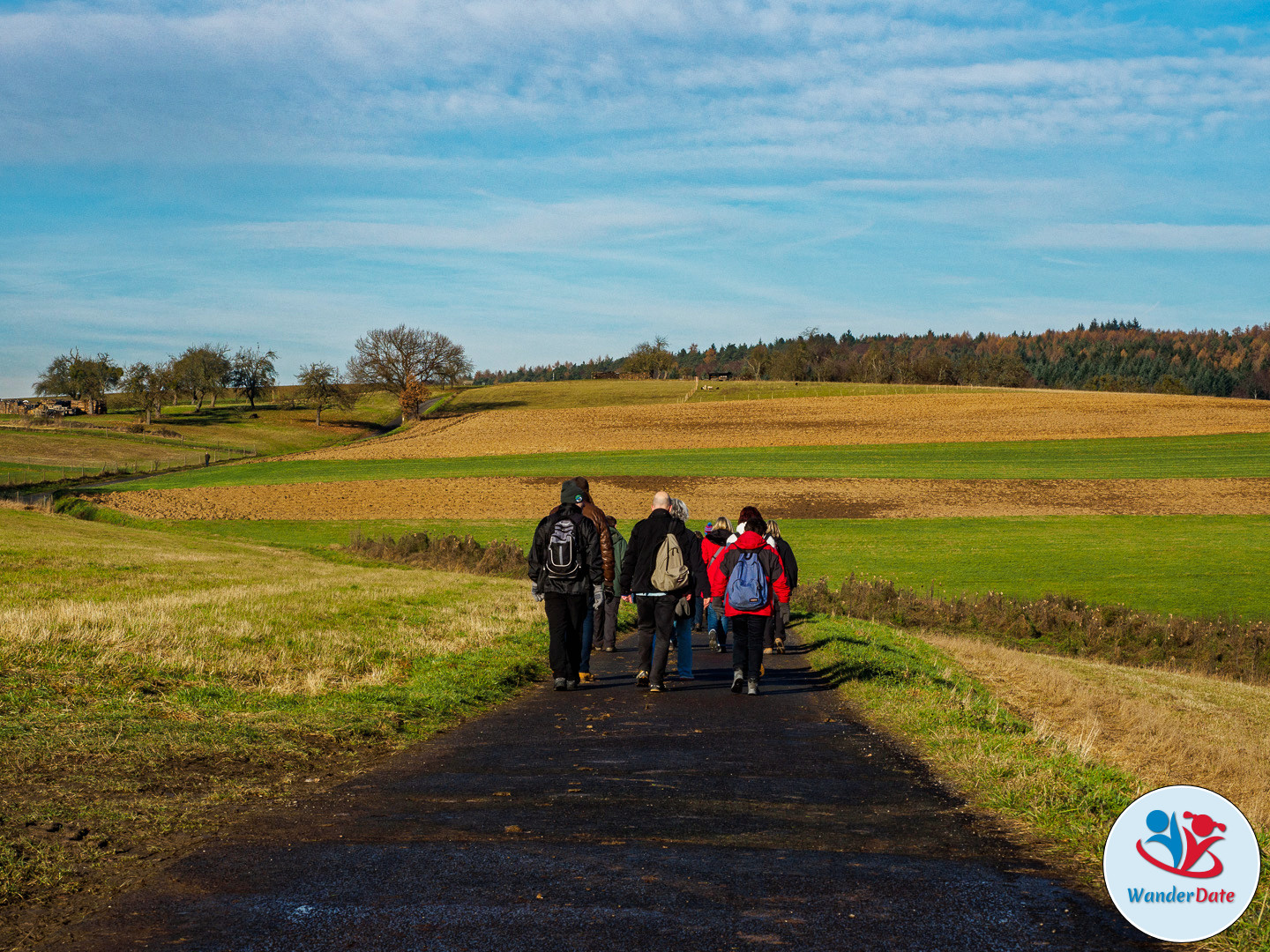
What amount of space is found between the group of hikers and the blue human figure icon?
7451mm

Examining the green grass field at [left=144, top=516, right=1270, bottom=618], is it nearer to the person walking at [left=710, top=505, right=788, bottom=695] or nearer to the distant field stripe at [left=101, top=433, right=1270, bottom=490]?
the distant field stripe at [left=101, top=433, right=1270, bottom=490]

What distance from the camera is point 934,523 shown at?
4241cm

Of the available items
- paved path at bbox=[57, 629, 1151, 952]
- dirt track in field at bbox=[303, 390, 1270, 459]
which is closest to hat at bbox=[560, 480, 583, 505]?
paved path at bbox=[57, 629, 1151, 952]

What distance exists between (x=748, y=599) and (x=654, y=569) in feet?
4.10

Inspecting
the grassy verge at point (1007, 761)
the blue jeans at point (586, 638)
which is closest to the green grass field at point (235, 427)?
the blue jeans at point (586, 638)

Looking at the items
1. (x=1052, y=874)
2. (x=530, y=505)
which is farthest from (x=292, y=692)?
(x=530, y=505)

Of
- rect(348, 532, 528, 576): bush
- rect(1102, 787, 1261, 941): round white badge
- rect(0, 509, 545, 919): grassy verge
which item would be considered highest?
rect(1102, 787, 1261, 941): round white badge

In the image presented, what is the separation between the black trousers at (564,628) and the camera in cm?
1190

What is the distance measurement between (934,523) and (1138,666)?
69.7 ft

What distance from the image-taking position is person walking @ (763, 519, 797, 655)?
14.9m

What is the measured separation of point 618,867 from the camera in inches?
215

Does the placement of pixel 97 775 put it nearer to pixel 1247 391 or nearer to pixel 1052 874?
pixel 1052 874

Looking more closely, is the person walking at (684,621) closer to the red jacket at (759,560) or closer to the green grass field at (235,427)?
the red jacket at (759,560)

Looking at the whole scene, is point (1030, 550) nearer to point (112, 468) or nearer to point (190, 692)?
point (190, 692)
